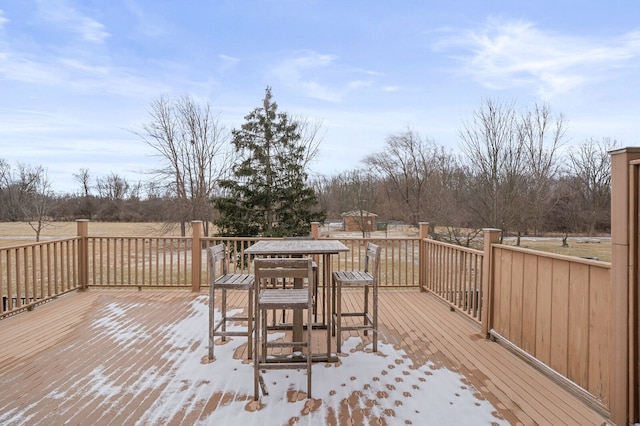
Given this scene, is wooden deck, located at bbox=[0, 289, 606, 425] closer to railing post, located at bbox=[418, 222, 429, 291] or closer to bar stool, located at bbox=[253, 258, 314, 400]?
bar stool, located at bbox=[253, 258, 314, 400]

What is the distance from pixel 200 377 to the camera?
8.82 ft

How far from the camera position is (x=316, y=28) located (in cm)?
935

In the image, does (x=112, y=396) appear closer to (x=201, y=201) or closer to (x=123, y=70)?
(x=123, y=70)

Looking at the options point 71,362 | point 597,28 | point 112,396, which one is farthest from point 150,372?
point 597,28

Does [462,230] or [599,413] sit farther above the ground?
[462,230]

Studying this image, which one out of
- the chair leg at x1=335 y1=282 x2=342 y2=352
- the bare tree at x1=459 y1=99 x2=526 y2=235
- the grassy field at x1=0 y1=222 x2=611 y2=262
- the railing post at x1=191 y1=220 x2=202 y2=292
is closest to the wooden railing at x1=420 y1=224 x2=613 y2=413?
the chair leg at x1=335 y1=282 x2=342 y2=352

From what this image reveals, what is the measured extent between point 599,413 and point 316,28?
9706 mm

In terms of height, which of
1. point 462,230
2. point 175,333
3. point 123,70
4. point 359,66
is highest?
point 359,66

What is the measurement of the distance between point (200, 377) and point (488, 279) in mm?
2846

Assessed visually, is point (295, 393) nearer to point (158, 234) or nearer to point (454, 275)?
point (454, 275)

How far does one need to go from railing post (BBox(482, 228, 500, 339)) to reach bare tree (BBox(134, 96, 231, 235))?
12596 mm

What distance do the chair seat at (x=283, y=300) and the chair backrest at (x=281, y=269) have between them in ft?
0.40

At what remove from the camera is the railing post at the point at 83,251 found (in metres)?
5.49

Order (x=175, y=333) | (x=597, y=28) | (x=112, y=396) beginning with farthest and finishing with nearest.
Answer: (x=597, y=28), (x=175, y=333), (x=112, y=396)
